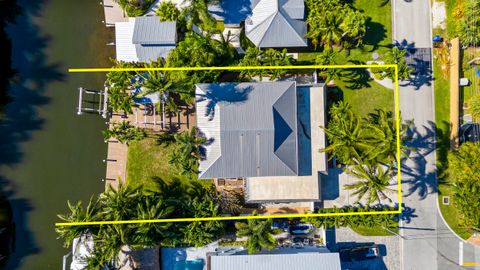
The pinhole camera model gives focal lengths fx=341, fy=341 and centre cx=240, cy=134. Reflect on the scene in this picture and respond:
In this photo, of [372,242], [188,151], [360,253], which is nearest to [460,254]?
[372,242]

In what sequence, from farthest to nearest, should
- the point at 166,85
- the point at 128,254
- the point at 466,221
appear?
the point at 128,254 < the point at 466,221 < the point at 166,85

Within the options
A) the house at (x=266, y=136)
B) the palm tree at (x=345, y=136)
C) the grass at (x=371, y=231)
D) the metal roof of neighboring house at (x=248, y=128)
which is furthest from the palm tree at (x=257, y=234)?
the grass at (x=371, y=231)

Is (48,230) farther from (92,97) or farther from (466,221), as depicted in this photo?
(466,221)

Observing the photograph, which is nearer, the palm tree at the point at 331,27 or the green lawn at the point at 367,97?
the palm tree at the point at 331,27

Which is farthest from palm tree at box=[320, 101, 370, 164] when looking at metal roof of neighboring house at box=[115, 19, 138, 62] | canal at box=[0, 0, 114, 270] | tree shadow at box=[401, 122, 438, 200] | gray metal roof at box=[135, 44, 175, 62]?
canal at box=[0, 0, 114, 270]

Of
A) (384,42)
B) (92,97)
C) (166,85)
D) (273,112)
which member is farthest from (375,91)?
(92,97)

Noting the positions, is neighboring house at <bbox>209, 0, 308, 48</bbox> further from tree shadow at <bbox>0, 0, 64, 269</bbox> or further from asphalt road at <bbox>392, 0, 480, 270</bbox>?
tree shadow at <bbox>0, 0, 64, 269</bbox>

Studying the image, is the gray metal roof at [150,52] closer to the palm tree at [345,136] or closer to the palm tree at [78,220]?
the palm tree at [78,220]
